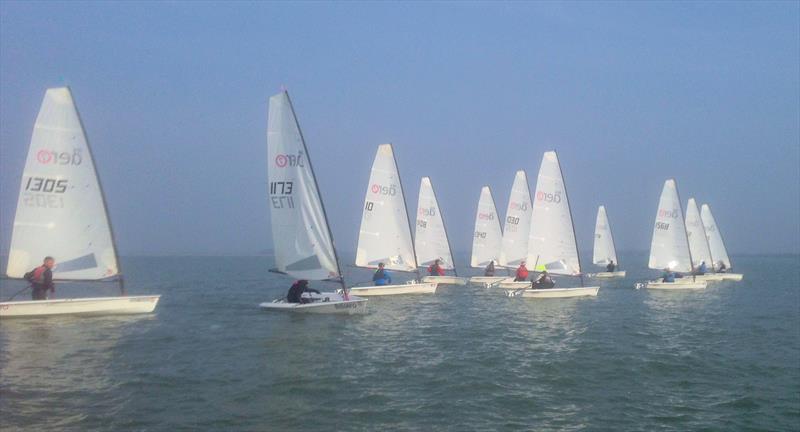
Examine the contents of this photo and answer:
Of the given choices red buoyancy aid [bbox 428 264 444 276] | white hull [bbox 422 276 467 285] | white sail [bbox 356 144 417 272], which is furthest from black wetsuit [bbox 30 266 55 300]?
red buoyancy aid [bbox 428 264 444 276]

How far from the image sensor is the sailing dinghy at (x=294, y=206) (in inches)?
862

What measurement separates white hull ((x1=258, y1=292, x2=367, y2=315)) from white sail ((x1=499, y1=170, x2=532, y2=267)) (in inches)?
768

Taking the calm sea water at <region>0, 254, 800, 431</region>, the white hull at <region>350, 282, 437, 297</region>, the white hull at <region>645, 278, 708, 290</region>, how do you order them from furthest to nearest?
the white hull at <region>645, 278, 708, 290</region>
the white hull at <region>350, 282, 437, 297</region>
the calm sea water at <region>0, 254, 800, 431</region>

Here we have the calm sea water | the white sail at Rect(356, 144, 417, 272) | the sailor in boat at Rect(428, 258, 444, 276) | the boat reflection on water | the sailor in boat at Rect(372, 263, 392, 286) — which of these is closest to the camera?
the boat reflection on water

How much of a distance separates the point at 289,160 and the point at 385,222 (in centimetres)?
1008

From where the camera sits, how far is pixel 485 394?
1168 centimetres

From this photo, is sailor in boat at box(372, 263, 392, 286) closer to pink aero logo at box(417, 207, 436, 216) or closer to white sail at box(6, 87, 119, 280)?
pink aero logo at box(417, 207, 436, 216)

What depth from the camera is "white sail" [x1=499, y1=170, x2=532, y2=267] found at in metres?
39.0

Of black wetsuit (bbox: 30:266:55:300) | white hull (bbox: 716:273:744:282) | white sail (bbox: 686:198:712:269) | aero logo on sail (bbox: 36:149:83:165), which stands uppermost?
aero logo on sail (bbox: 36:149:83:165)

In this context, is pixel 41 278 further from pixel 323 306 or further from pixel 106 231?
pixel 323 306

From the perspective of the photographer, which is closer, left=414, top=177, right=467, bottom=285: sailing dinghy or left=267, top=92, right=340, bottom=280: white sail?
left=267, top=92, right=340, bottom=280: white sail

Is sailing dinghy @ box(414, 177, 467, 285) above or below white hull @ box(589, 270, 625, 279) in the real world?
above

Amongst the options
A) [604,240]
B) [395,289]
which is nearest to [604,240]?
[604,240]

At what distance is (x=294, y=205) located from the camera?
22.0 m
